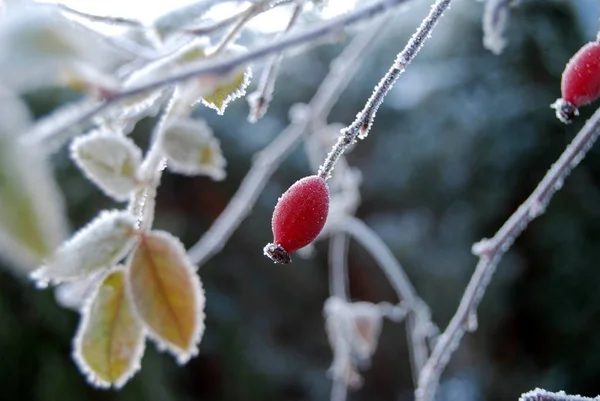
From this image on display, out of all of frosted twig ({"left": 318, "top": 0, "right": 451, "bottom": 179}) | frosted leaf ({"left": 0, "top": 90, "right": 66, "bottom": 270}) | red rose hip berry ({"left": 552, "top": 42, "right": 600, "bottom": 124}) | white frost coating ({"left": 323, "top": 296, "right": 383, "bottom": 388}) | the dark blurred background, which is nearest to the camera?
frosted leaf ({"left": 0, "top": 90, "right": 66, "bottom": 270})

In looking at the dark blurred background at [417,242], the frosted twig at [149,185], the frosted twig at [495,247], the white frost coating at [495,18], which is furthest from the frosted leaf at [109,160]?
the dark blurred background at [417,242]

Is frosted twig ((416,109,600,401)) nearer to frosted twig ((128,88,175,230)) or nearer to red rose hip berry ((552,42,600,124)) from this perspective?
red rose hip berry ((552,42,600,124))

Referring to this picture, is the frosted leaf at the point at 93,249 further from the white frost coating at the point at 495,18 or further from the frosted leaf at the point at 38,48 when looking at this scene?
the white frost coating at the point at 495,18

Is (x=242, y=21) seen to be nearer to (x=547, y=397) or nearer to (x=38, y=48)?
(x=38, y=48)

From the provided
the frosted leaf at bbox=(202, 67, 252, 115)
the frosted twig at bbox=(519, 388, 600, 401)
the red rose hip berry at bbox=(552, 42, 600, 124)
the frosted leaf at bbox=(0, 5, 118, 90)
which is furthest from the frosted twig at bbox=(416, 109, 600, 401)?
the frosted leaf at bbox=(0, 5, 118, 90)

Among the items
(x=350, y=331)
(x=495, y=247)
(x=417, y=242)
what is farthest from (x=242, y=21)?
(x=417, y=242)
